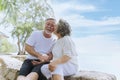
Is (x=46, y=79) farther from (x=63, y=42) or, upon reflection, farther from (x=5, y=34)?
(x=5, y=34)

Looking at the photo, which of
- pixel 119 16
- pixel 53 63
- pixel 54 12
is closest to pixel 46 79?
pixel 53 63

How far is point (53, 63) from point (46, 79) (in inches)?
15.9

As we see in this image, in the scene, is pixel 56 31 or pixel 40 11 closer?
pixel 56 31

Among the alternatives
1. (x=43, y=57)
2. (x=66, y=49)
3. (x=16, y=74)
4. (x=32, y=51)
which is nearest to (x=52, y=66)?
(x=66, y=49)

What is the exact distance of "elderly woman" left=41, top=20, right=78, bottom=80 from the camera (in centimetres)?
362

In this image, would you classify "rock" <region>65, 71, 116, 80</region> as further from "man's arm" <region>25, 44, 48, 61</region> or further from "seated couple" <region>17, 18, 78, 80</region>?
"man's arm" <region>25, 44, 48, 61</region>

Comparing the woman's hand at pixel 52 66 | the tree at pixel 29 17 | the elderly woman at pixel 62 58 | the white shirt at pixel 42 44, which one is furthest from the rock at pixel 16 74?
the tree at pixel 29 17

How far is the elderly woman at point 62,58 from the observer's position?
11.9 feet

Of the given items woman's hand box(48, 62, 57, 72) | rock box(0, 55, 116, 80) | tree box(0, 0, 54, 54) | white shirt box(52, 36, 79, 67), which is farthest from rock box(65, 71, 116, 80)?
tree box(0, 0, 54, 54)

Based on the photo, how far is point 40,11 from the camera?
15.5m

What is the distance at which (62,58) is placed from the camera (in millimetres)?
3607

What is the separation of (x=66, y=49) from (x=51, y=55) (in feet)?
2.19

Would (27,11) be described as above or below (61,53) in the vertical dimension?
above

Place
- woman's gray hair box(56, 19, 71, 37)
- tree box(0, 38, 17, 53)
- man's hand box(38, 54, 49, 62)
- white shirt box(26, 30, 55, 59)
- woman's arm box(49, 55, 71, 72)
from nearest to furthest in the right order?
woman's arm box(49, 55, 71, 72), woman's gray hair box(56, 19, 71, 37), man's hand box(38, 54, 49, 62), white shirt box(26, 30, 55, 59), tree box(0, 38, 17, 53)
